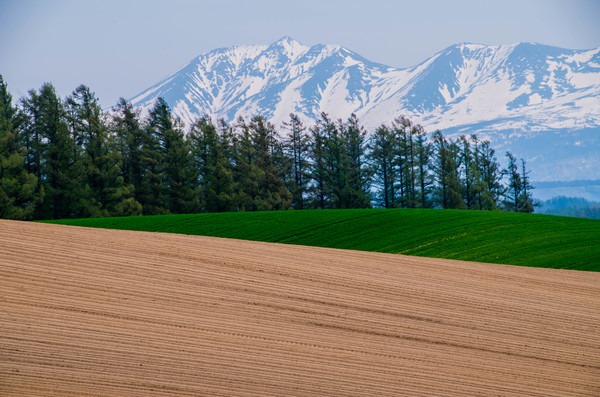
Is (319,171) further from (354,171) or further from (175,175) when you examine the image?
(175,175)

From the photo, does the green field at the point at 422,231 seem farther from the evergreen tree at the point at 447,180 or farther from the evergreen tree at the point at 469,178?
the evergreen tree at the point at 469,178

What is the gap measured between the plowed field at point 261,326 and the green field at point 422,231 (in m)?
9.47

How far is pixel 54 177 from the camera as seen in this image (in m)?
50.4

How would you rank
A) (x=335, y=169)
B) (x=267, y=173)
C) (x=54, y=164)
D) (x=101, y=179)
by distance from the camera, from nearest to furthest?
(x=54, y=164) < (x=101, y=179) < (x=267, y=173) < (x=335, y=169)

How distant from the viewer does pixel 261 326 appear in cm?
1134

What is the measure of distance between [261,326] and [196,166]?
49070 millimetres

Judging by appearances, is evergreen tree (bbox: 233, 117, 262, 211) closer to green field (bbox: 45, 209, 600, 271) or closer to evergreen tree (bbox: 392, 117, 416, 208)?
evergreen tree (bbox: 392, 117, 416, 208)

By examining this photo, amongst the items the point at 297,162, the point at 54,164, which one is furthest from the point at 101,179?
the point at 297,162

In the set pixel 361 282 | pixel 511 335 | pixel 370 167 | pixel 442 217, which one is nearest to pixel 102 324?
pixel 361 282

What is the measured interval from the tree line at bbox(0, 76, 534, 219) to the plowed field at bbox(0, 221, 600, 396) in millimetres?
34691

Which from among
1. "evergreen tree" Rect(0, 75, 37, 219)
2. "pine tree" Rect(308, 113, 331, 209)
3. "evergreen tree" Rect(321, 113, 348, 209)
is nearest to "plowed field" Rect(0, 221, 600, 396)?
"evergreen tree" Rect(0, 75, 37, 219)

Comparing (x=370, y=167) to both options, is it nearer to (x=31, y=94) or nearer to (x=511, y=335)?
(x=31, y=94)

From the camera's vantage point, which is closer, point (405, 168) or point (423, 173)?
point (423, 173)

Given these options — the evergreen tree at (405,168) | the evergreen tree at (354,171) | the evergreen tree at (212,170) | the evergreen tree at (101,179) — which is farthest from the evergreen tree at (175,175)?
the evergreen tree at (405,168)
